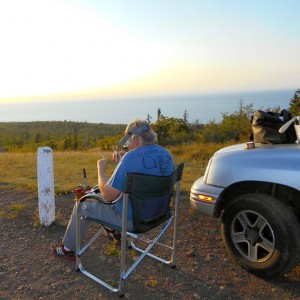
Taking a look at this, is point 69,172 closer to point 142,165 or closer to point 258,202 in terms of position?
point 142,165

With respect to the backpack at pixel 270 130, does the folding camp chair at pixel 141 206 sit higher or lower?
lower

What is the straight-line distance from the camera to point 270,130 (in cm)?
380

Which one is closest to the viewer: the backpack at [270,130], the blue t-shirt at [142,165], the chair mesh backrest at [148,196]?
the chair mesh backrest at [148,196]

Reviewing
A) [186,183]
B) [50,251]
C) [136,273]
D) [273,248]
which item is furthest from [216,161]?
[186,183]

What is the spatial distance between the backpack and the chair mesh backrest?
1.01 m

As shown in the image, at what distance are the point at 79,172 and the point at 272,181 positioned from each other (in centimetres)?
785

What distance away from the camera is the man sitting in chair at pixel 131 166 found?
324 cm

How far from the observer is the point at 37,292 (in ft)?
11.0

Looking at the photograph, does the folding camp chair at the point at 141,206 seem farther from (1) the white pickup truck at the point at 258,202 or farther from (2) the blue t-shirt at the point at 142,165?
(1) the white pickup truck at the point at 258,202

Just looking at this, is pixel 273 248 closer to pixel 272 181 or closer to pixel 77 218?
pixel 272 181

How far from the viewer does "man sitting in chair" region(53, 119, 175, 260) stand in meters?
3.24

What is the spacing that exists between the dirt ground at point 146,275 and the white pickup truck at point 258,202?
207mm

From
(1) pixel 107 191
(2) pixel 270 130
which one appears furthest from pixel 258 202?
(1) pixel 107 191

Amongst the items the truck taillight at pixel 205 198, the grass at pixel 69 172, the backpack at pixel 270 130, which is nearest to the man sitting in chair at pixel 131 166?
the truck taillight at pixel 205 198
